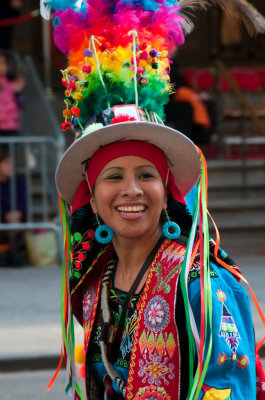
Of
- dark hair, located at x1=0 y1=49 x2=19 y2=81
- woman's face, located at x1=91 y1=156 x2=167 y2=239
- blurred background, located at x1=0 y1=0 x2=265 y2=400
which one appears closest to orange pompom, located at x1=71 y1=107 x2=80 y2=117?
woman's face, located at x1=91 y1=156 x2=167 y2=239

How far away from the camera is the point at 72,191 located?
3.01 meters

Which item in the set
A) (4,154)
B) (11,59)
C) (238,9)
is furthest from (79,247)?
(11,59)

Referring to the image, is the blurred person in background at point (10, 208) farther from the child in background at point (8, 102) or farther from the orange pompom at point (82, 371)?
the orange pompom at point (82, 371)

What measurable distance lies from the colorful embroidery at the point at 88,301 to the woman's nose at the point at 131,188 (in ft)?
1.31

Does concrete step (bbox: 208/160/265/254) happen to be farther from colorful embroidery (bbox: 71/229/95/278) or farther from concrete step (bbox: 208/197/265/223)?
colorful embroidery (bbox: 71/229/95/278)

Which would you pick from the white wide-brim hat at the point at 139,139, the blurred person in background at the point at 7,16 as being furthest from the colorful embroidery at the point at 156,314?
the blurred person in background at the point at 7,16

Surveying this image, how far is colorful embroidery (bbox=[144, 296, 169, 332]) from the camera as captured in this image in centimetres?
254

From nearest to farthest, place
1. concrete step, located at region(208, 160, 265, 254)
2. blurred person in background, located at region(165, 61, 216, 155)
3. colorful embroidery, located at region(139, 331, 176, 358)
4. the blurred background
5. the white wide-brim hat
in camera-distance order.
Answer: colorful embroidery, located at region(139, 331, 176, 358), the white wide-brim hat, the blurred background, blurred person in background, located at region(165, 61, 216, 155), concrete step, located at region(208, 160, 265, 254)

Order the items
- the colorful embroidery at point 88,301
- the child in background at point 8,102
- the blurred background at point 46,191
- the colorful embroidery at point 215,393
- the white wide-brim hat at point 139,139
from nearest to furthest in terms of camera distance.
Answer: the colorful embroidery at point 215,393, the white wide-brim hat at point 139,139, the colorful embroidery at point 88,301, the blurred background at point 46,191, the child in background at point 8,102

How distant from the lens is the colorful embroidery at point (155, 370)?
2.53 m

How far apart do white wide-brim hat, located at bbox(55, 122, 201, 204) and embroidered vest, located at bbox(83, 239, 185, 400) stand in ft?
1.00

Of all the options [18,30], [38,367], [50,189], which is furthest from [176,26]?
[18,30]

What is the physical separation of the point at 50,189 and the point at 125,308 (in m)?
8.37

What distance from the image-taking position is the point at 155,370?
2.54m
